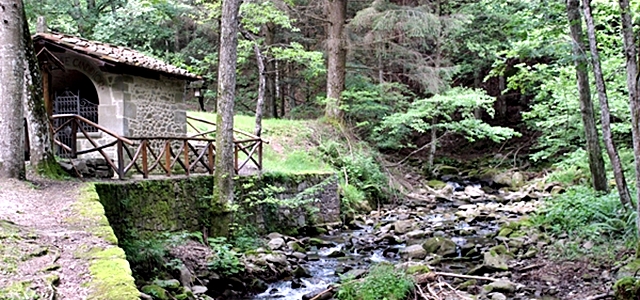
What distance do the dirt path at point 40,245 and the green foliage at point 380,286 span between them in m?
3.48

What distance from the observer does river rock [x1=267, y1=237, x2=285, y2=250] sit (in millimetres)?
9719

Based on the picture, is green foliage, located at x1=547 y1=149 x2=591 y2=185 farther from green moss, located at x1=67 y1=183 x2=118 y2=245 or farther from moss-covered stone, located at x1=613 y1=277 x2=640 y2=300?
green moss, located at x1=67 y1=183 x2=118 y2=245

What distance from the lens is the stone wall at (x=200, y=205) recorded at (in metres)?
7.43

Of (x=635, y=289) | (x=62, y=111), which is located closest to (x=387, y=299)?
(x=635, y=289)

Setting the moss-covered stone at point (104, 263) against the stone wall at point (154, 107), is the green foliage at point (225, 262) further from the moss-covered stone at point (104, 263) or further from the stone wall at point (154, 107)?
the stone wall at point (154, 107)

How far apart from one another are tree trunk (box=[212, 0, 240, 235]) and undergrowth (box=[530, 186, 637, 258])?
5864 mm

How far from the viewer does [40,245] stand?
3969 millimetres

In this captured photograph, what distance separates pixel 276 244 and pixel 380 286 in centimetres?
379

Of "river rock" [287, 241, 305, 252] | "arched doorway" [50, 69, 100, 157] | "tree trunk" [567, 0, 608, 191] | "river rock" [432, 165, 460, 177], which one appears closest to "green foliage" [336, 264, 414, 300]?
"river rock" [287, 241, 305, 252]

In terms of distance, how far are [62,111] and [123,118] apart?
2290mm

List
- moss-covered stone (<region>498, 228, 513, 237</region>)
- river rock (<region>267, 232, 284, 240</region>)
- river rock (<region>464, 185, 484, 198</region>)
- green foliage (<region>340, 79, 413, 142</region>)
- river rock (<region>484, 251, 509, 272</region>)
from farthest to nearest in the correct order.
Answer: green foliage (<region>340, 79, 413, 142</region>), river rock (<region>464, 185, 484, 198</region>), river rock (<region>267, 232, 284, 240</region>), moss-covered stone (<region>498, 228, 513, 237</region>), river rock (<region>484, 251, 509, 272</region>)

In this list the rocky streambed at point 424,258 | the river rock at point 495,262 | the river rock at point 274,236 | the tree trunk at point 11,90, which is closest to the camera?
the tree trunk at point 11,90

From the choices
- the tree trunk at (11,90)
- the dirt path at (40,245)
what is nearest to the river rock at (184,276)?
the dirt path at (40,245)

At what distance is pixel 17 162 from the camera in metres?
6.77
